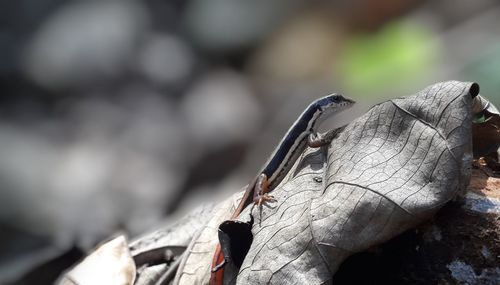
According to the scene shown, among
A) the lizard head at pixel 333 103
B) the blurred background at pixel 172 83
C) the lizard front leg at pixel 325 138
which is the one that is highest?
the blurred background at pixel 172 83

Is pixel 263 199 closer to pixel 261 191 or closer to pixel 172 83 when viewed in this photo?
→ pixel 261 191

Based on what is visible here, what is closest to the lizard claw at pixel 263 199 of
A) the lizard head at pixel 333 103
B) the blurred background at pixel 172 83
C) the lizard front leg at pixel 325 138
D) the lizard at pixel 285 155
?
the lizard at pixel 285 155

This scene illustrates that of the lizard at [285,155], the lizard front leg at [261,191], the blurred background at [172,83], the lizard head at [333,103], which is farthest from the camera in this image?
the blurred background at [172,83]

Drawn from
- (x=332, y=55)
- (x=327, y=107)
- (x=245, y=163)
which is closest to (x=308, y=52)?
(x=332, y=55)

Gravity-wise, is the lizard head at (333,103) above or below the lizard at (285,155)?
above

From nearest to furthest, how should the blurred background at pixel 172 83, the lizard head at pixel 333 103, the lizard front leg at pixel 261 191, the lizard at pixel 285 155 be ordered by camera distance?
the lizard at pixel 285 155 < the lizard front leg at pixel 261 191 < the lizard head at pixel 333 103 < the blurred background at pixel 172 83

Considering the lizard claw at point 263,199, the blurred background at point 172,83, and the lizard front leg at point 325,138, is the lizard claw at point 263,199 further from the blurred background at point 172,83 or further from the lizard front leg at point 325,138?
the blurred background at point 172,83
